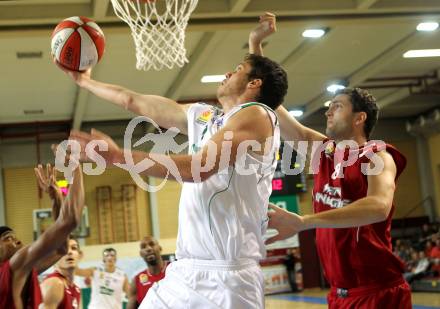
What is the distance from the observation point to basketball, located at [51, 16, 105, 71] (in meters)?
4.55

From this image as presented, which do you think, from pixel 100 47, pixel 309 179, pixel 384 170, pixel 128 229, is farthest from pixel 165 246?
pixel 384 170

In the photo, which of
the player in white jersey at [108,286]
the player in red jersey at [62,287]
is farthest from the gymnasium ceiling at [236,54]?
the player in white jersey at [108,286]

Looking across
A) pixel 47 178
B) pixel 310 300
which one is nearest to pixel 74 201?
pixel 47 178

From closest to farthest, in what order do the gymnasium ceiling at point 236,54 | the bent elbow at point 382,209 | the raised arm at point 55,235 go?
the bent elbow at point 382,209 → the raised arm at point 55,235 → the gymnasium ceiling at point 236,54

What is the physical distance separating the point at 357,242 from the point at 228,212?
1176 millimetres

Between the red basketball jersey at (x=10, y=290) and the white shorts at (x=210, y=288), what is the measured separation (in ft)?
3.31

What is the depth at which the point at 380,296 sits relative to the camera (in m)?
4.13

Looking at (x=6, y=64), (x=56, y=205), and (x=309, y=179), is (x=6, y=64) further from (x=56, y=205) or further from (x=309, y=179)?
(x=309, y=179)

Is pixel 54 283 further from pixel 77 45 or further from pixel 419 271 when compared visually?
pixel 419 271

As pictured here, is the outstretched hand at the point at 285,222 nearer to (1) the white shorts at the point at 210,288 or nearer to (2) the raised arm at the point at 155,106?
(1) the white shorts at the point at 210,288

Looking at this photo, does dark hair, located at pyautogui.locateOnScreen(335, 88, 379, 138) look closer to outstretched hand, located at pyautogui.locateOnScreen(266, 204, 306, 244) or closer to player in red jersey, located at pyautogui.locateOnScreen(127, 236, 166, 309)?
outstretched hand, located at pyautogui.locateOnScreen(266, 204, 306, 244)

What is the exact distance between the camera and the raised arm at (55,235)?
387cm

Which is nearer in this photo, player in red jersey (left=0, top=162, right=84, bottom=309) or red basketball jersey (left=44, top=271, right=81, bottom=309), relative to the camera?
player in red jersey (left=0, top=162, right=84, bottom=309)

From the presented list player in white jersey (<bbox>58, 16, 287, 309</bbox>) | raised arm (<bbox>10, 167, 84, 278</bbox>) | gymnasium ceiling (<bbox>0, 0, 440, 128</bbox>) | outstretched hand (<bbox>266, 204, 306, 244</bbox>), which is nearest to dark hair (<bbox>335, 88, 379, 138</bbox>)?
player in white jersey (<bbox>58, 16, 287, 309</bbox>)
